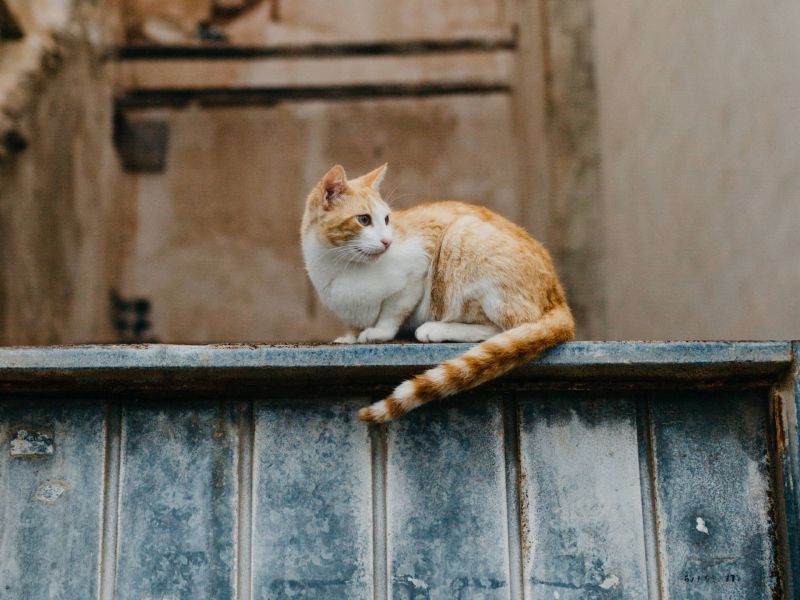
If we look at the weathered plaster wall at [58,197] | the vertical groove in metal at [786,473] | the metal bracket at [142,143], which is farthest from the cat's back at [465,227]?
the metal bracket at [142,143]

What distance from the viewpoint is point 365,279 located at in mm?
2338

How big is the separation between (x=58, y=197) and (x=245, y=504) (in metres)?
3.62

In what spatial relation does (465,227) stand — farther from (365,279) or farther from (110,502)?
(110,502)

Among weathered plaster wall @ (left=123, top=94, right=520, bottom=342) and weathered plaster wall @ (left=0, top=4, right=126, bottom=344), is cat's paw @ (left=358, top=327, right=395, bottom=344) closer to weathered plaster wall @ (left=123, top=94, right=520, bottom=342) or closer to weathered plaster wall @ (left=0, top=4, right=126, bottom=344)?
weathered plaster wall @ (left=0, top=4, right=126, bottom=344)

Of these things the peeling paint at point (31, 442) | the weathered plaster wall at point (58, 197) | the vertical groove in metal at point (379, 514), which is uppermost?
the weathered plaster wall at point (58, 197)

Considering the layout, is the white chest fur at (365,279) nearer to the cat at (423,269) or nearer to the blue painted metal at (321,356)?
the cat at (423,269)

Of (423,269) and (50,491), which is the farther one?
(423,269)

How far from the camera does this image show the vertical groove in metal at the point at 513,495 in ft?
6.09

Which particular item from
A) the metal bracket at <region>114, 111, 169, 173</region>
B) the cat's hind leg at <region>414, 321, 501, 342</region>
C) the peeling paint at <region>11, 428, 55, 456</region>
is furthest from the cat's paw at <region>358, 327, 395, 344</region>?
the metal bracket at <region>114, 111, 169, 173</region>

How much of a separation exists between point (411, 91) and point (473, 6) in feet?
2.63

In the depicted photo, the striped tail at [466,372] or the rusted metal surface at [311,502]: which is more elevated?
the striped tail at [466,372]

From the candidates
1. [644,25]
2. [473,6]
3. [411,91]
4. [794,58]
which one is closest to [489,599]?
[794,58]

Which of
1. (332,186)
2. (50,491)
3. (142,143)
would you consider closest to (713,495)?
(332,186)

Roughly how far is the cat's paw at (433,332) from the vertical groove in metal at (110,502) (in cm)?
75
